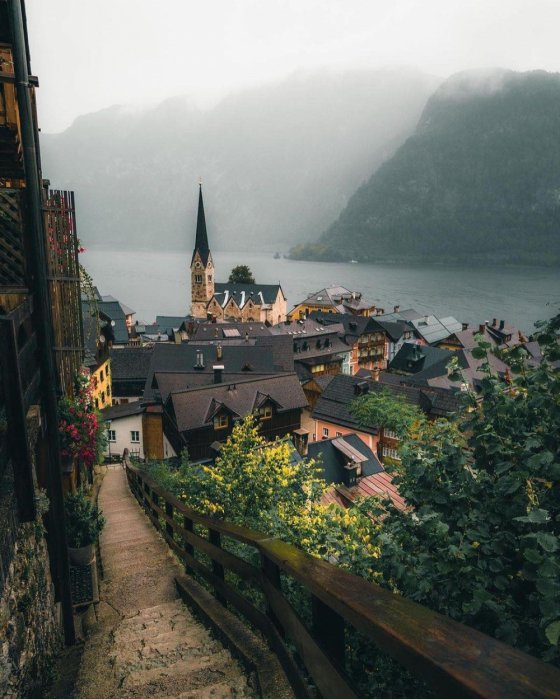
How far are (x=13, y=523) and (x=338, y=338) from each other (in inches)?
2429

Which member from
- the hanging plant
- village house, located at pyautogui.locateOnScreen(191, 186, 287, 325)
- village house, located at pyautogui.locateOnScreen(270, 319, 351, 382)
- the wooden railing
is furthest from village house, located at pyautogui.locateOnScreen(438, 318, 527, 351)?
the wooden railing

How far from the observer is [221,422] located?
30.9m

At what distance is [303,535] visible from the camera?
8742mm

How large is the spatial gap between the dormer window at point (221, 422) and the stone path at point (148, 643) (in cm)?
2075

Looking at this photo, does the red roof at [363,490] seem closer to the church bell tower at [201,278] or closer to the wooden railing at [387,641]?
the wooden railing at [387,641]

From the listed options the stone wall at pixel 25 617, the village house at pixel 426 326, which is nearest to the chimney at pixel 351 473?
the stone wall at pixel 25 617

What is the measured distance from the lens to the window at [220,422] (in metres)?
30.6

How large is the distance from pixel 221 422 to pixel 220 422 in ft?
0.23

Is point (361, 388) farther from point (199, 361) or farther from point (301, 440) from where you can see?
point (199, 361)

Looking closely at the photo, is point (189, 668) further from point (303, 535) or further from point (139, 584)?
point (303, 535)

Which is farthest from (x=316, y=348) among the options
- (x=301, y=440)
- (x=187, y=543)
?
(x=187, y=543)

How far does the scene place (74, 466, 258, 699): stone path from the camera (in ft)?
13.2

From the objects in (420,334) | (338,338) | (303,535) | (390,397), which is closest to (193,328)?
(338,338)

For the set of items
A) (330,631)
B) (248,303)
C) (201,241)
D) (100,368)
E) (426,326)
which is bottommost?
(426,326)
